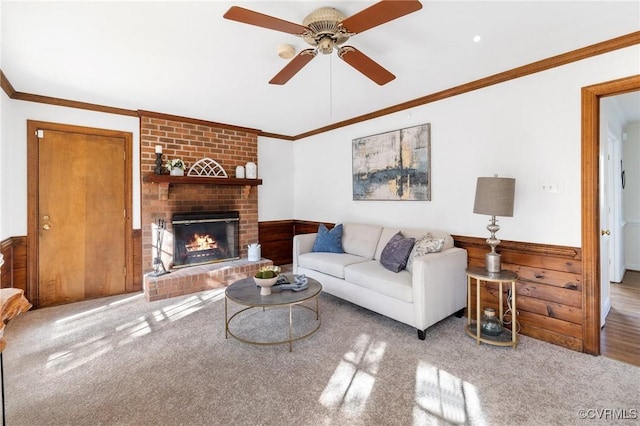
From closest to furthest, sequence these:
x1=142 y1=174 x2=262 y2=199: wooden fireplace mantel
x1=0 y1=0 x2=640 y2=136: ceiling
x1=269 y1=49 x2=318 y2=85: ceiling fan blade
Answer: x1=0 y1=0 x2=640 y2=136: ceiling < x1=269 y1=49 x2=318 y2=85: ceiling fan blade < x1=142 y1=174 x2=262 y2=199: wooden fireplace mantel

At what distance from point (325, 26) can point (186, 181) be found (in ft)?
9.67

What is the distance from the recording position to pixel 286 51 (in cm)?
223

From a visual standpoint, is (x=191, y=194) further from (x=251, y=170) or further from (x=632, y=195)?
(x=632, y=195)

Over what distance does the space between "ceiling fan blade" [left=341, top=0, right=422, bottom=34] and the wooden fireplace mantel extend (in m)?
3.04

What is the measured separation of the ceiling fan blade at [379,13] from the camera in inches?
56.4

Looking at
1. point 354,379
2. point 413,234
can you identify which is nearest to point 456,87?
point 413,234

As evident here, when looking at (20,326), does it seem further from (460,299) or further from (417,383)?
(460,299)

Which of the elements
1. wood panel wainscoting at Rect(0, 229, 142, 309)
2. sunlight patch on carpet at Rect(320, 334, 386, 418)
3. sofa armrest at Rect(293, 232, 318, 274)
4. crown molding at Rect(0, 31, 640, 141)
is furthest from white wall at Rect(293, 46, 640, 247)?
wood panel wainscoting at Rect(0, 229, 142, 309)

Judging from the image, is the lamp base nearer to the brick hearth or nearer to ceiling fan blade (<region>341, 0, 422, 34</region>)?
ceiling fan blade (<region>341, 0, 422, 34</region>)

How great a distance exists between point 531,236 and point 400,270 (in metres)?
1.20

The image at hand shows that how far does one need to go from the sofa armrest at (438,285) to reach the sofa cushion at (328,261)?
0.97 m

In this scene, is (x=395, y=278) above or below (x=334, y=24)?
below

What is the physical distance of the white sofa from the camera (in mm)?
2545

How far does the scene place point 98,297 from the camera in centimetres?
366
